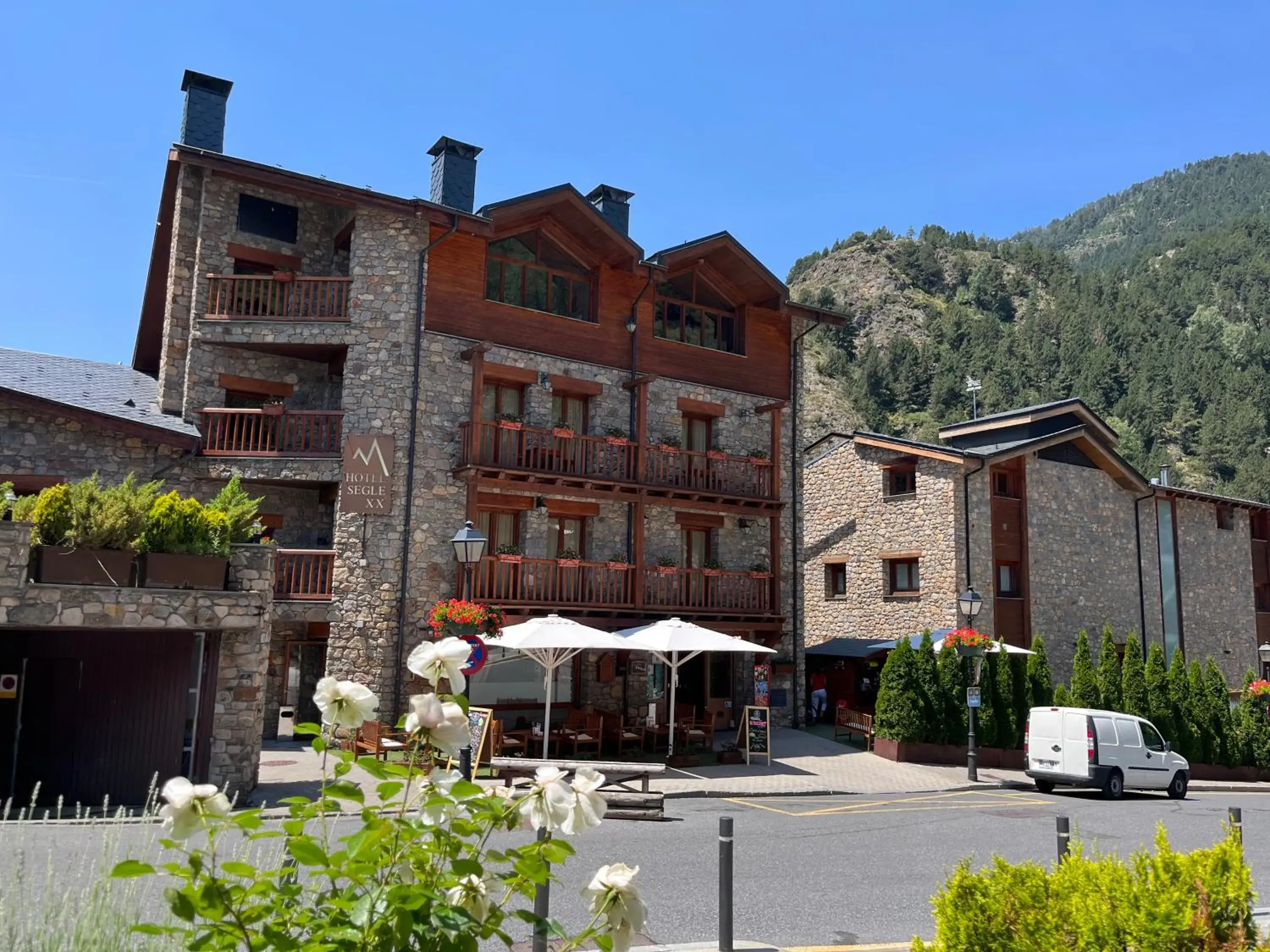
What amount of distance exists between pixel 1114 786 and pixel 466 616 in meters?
13.2

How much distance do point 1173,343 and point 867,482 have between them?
67552 millimetres

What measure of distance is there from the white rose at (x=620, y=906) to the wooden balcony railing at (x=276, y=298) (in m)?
19.9

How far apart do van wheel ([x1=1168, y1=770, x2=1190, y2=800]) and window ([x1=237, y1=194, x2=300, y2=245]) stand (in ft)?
72.7

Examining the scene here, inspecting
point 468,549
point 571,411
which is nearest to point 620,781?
point 468,549

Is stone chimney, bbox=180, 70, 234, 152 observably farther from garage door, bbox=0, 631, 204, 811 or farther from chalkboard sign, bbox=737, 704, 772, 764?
chalkboard sign, bbox=737, 704, 772, 764

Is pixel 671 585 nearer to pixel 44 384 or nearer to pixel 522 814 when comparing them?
pixel 44 384

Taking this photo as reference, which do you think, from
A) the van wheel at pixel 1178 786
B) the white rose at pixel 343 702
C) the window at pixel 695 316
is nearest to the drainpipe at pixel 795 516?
the window at pixel 695 316

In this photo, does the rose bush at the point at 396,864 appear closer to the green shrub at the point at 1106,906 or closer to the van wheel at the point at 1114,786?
the green shrub at the point at 1106,906

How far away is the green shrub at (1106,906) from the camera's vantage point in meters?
4.85

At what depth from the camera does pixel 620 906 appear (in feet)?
10.4

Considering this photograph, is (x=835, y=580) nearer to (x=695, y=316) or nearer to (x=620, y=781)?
(x=695, y=316)

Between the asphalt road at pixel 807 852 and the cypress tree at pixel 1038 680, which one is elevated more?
the cypress tree at pixel 1038 680

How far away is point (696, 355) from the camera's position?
26.1 meters

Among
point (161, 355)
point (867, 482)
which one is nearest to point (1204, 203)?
point (867, 482)
